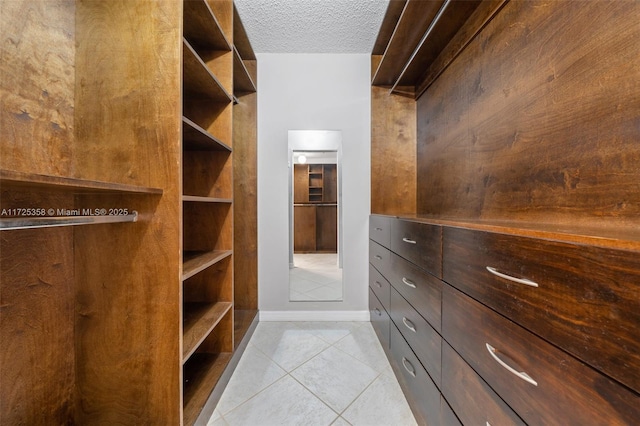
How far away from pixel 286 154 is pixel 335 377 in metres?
1.72

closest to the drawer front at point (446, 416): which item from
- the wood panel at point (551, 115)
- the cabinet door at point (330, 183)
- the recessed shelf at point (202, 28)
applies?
the wood panel at point (551, 115)

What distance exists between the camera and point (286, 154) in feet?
7.02

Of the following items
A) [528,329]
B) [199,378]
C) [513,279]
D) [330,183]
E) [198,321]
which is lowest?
[199,378]

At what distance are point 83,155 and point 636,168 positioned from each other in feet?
5.97

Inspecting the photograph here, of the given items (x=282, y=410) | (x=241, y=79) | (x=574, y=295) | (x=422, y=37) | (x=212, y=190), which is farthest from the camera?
(x=241, y=79)

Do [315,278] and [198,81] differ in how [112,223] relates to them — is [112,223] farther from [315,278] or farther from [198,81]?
[315,278]

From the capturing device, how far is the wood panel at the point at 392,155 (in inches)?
84.4

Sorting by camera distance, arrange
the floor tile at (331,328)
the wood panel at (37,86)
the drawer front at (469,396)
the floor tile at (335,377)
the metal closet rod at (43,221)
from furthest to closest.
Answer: the floor tile at (331,328) < the floor tile at (335,377) < the wood panel at (37,86) < the drawer front at (469,396) < the metal closet rod at (43,221)

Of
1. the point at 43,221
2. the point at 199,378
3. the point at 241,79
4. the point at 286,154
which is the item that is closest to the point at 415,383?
the point at 199,378

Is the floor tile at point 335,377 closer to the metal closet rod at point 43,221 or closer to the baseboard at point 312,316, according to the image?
the baseboard at point 312,316

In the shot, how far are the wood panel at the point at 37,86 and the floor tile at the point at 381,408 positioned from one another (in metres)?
1.65

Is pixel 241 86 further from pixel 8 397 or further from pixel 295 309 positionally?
pixel 8 397

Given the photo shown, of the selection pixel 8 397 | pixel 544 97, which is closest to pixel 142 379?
pixel 8 397

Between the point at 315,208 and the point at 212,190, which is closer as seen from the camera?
the point at 212,190
